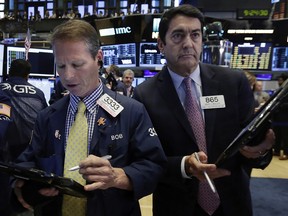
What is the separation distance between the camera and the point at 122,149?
1.27 metres

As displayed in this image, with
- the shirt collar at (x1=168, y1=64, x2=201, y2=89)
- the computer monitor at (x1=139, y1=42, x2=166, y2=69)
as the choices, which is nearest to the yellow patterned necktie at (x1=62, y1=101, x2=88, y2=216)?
the shirt collar at (x1=168, y1=64, x2=201, y2=89)

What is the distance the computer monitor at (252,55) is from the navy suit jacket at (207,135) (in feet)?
21.7

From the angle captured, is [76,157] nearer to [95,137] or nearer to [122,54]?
[95,137]

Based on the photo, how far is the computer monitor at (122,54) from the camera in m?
7.88

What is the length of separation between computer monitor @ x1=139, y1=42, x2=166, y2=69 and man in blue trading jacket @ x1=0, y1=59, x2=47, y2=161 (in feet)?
15.7

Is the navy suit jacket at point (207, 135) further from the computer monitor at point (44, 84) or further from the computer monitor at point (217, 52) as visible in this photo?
the computer monitor at point (44, 84)

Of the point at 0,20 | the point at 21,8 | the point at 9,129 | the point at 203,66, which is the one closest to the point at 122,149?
the point at 203,66

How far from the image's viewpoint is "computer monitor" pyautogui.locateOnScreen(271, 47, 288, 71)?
25.3ft

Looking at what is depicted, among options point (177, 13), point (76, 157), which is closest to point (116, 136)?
point (76, 157)

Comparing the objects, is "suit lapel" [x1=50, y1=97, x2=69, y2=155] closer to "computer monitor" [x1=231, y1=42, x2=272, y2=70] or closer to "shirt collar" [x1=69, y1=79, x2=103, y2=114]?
"shirt collar" [x1=69, y1=79, x2=103, y2=114]

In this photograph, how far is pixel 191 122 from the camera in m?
1.53

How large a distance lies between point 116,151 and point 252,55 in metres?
7.24

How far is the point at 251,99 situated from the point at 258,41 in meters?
6.81

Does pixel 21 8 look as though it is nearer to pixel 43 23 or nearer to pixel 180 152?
pixel 43 23
